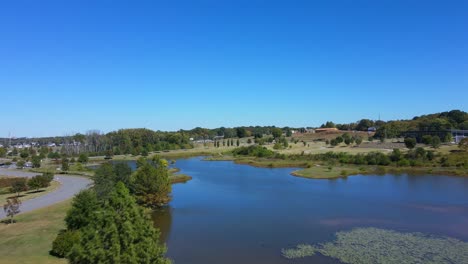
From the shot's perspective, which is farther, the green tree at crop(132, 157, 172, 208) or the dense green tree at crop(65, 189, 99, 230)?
the green tree at crop(132, 157, 172, 208)

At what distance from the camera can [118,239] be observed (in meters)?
12.9

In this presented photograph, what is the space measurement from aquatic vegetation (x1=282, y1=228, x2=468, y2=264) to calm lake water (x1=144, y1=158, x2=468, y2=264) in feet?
3.69

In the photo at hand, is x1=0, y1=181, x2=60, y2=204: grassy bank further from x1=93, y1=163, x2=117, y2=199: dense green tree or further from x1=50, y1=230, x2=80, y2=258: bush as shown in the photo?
x1=50, y1=230, x2=80, y2=258: bush

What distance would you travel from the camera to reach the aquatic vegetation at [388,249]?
2294 cm

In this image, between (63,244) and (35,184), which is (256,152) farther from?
(63,244)

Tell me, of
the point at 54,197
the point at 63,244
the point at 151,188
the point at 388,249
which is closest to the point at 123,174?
the point at 151,188

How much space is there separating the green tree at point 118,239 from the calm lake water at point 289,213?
387 inches

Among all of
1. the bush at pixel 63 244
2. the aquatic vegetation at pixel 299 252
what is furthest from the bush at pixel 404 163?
the bush at pixel 63 244

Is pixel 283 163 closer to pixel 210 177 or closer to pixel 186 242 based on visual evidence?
pixel 210 177

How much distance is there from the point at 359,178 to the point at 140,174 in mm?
36247

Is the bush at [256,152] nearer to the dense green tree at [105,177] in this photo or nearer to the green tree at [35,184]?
the green tree at [35,184]

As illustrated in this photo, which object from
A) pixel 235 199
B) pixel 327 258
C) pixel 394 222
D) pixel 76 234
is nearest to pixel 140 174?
pixel 235 199

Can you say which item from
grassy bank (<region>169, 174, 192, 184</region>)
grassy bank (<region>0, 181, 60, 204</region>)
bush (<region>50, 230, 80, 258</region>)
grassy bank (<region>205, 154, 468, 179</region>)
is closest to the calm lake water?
grassy bank (<region>169, 174, 192, 184</region>)

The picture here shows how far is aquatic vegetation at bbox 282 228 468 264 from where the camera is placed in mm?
22941
